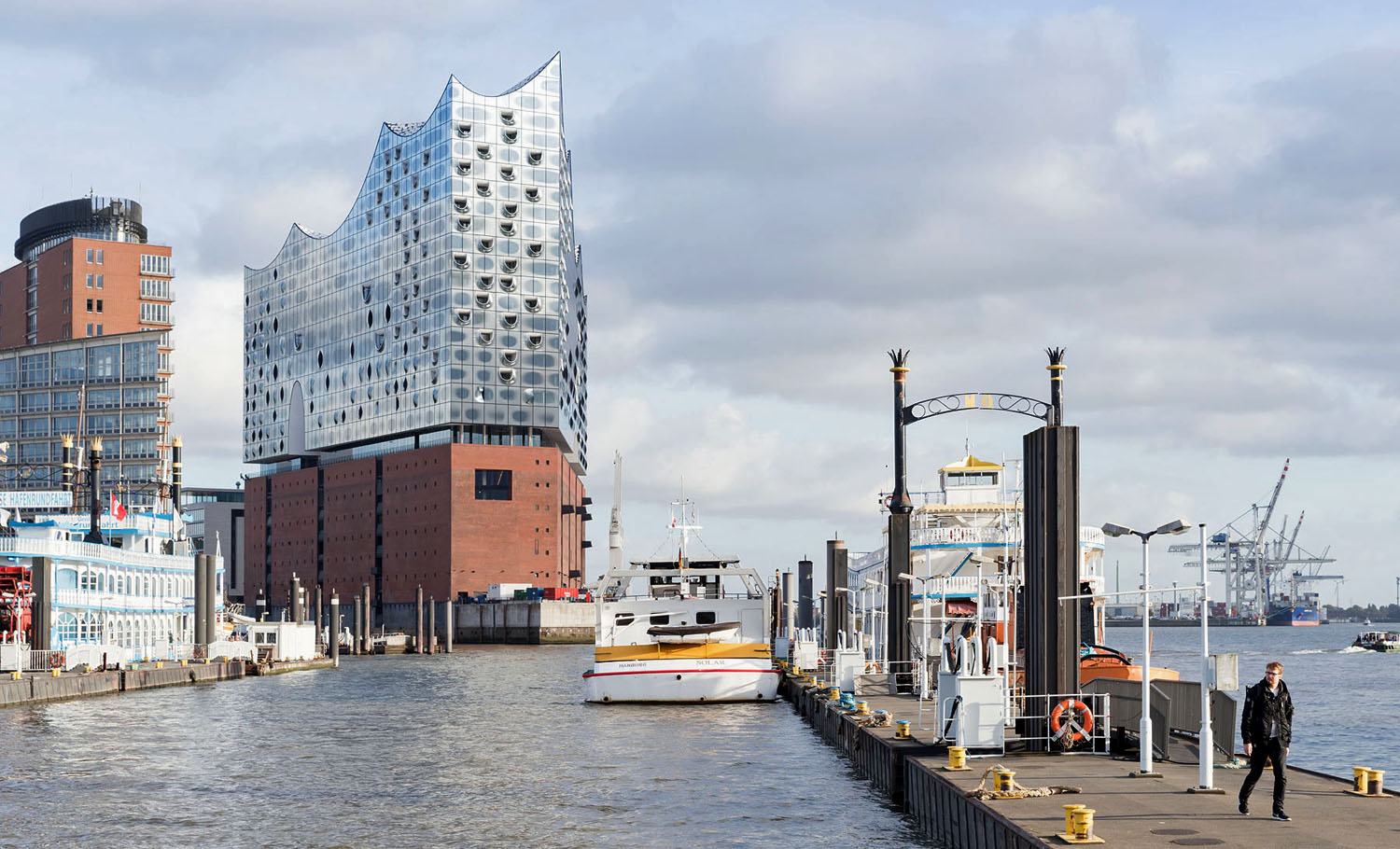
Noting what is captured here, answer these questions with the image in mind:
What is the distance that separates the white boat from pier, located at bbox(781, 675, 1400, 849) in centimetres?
2372

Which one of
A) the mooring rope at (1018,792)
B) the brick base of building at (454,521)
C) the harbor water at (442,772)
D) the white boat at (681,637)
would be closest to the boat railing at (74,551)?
the harbor water at (442,772)

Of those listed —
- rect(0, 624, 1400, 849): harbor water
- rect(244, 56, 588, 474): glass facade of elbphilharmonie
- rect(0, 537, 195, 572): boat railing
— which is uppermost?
rect(244, 56, 588, 474): glass facade of elbphilharmonie

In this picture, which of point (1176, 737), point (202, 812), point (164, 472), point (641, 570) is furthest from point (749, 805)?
point (164, 472)

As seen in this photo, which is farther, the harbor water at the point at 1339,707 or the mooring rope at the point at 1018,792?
the harbor water at the point at 1339,707

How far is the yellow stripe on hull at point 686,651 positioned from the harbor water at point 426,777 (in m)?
1.94

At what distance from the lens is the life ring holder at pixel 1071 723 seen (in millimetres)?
29156

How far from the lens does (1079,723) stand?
29328mm

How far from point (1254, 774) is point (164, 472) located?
176304 mm

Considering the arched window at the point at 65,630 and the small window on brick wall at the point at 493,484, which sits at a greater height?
the small window on brick wall at the point at 493,484

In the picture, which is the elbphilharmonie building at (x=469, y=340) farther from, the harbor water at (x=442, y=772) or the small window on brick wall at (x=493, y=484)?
→ the harbor water at (x=442, y=772)

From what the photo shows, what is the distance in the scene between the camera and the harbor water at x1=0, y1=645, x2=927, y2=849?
2945 cm

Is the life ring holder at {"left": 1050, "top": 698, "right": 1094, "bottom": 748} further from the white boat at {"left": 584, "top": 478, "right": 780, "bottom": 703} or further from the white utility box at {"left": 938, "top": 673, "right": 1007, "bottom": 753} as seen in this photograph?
the white boat at {"left": 584, "top": 478, "right": 780, "bottom": 703}

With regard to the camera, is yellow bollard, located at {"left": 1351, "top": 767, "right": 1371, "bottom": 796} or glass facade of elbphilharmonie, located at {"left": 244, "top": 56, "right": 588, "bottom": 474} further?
glass facade of elbphilharmonie, located at {"left": 244, "top": 56, "right": 588, "bottom": 474}

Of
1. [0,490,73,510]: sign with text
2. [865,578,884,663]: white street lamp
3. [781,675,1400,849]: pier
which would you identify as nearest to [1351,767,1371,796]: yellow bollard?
[781,675,1400,849]: pier
